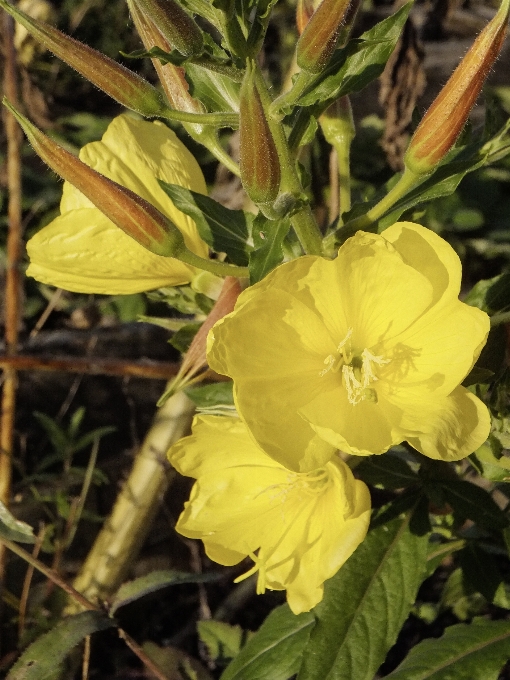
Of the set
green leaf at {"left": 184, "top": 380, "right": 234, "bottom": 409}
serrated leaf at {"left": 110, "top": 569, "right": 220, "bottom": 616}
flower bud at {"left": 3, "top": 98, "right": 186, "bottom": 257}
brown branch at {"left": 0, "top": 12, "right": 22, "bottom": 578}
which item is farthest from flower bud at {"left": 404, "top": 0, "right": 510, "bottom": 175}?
brown branch at {"left": 0, "top": 12, "right": 22, "bottom": 578}

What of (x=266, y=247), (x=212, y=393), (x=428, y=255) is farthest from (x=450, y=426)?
(x=212, y=393)

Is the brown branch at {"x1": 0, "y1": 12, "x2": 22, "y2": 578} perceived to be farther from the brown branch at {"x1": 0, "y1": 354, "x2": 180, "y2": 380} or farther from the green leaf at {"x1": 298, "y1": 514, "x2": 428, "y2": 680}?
the green leaf at {"x1": 298, "y1": 514, "x2": 428, "y2": 680}

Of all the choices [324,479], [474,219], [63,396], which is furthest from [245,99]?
[474,219]

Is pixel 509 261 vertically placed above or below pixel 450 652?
below

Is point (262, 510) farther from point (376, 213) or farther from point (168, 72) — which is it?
point (168, 72)

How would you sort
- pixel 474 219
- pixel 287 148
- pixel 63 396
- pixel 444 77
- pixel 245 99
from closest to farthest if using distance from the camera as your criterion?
pixel 245 99
pixel 287 148
pixel 63 396
pixel 474 219
pixel 444 77

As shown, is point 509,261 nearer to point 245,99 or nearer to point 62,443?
point 62,443

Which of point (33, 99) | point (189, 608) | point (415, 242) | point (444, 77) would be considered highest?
point (415, 242)
